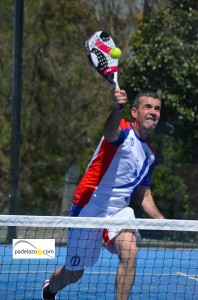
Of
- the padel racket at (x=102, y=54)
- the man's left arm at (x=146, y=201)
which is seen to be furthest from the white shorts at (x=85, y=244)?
the padel racket at (x=102, y=54)

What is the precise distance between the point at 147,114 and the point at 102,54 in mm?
663

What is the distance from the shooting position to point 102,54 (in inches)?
254

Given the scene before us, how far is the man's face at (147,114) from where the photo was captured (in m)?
6.14

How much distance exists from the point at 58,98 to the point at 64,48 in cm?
132

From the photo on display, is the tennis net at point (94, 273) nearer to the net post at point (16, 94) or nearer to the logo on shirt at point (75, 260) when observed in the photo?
the logo on shirt at point (75, 260)

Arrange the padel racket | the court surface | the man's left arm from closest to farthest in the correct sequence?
the padel racket → the man's left arm → the court surface

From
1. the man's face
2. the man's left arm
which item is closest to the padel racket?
the man's face

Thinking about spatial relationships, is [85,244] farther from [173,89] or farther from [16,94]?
[173,89]

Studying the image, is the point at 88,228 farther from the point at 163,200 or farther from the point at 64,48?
the point at 64,48

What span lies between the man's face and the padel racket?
1.09 feet

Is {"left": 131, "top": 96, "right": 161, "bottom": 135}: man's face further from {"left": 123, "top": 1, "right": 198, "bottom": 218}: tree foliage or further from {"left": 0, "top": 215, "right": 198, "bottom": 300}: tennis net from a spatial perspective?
{"left": 123, "top": 1, "right": 198, "bottom": 218}: tree foliage

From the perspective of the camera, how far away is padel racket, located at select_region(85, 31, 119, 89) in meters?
6.37

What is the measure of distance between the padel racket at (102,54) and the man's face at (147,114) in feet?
1.09

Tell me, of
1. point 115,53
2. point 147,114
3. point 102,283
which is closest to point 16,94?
point 102,283
